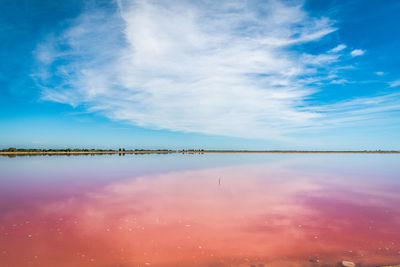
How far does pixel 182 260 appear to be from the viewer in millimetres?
7148

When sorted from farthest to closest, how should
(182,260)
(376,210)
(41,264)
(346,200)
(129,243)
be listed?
(346,200) → (376,210) → (129,243) → (182,260) → (41,264)

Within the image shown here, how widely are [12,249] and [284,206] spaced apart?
1206 centimetres

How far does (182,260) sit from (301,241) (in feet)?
14.3

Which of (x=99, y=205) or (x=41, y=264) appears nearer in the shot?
(x=41, y=264)

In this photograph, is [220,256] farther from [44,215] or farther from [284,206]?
[44,215]

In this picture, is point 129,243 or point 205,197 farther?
point 205,197

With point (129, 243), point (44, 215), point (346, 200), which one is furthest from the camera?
point (346, 200)

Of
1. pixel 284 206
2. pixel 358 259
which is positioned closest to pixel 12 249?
pixel 358 259

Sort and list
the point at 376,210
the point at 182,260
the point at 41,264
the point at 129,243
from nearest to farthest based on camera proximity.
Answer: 1. the point at 41,264
2. the point at 182,260
3. the point at 129,243
4. the point at 376,210

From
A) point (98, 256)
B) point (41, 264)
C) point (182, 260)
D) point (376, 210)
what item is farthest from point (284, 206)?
point (41, 264)

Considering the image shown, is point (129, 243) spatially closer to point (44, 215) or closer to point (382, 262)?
point (44, 215)

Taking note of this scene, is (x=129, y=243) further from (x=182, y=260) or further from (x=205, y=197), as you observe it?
(x=205, y=197)

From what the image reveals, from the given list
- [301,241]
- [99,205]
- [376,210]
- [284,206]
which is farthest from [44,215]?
[376,210]

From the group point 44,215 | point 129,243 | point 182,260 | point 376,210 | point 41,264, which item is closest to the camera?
point 41,264
